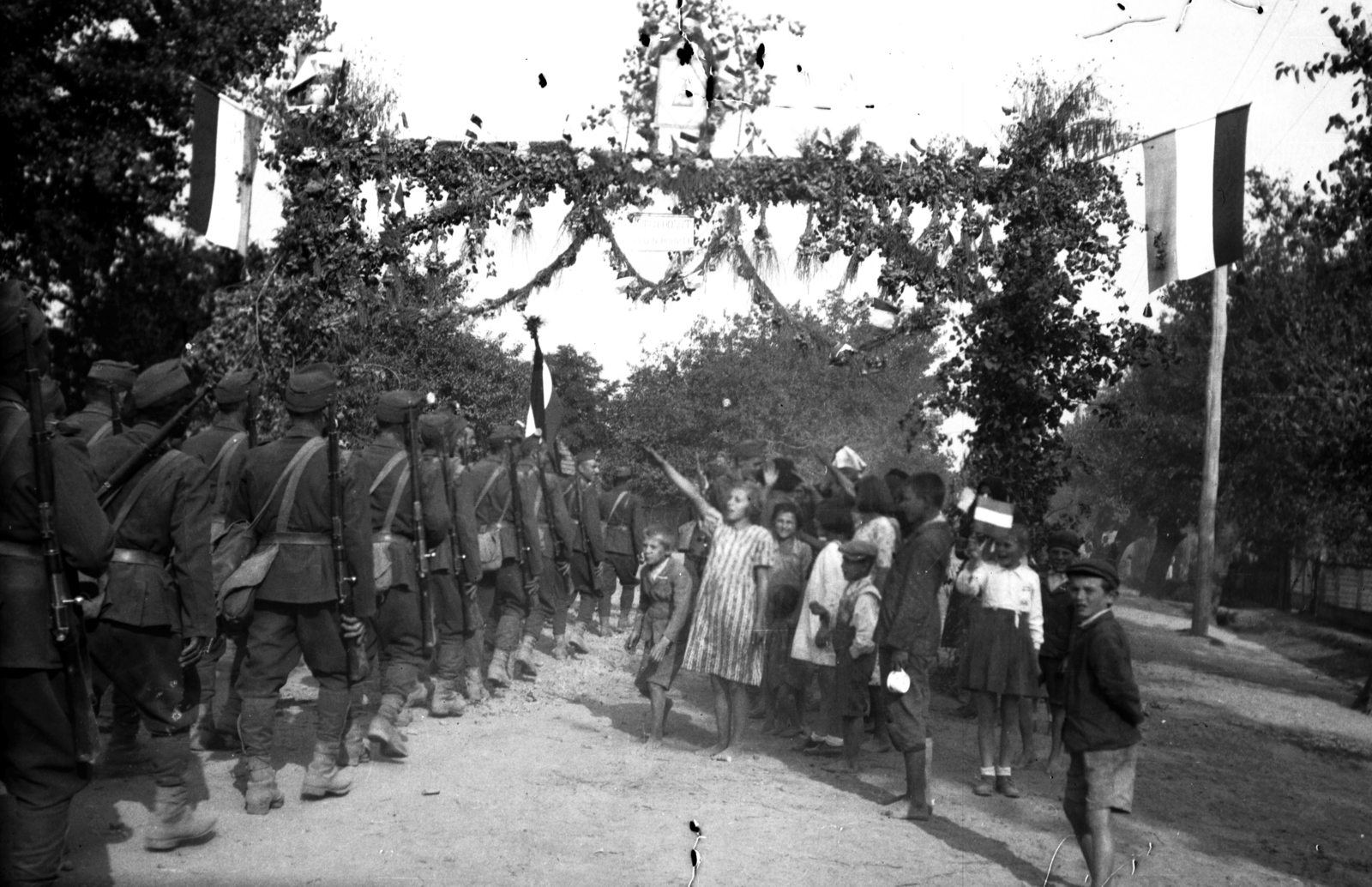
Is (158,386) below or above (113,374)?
below

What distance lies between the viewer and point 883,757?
30.3 ft

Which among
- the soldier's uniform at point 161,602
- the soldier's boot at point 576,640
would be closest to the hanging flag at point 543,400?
the soldier's boot at point 576,640

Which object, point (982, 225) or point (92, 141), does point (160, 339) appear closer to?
point (92, 141)

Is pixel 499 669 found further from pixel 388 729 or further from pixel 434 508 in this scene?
pixel 388 729

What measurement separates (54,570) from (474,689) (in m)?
5.96

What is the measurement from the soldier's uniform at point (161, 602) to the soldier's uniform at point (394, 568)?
1.85 meters

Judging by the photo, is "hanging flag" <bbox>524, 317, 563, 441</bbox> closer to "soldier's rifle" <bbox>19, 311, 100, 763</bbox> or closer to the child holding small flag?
the child holding small flag

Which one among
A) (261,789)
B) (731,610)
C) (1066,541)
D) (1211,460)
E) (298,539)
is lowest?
(261,789)

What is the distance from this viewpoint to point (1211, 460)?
2141 centimetres

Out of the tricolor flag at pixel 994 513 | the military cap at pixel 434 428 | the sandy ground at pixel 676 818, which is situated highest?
the military cap at pixel 434 428

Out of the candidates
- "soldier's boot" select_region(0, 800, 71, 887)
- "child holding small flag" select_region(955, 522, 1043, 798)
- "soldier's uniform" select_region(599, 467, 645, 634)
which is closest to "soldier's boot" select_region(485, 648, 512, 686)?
"child holding small flag" select_region(955, 522, 1043, 798)

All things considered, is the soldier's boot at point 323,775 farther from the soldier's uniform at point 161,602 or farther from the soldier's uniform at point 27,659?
the soldier's uniform at point 27,659

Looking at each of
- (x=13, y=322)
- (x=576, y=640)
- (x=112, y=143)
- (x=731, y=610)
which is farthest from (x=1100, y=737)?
(x=112, y=143)

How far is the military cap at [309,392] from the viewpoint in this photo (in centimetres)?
701
